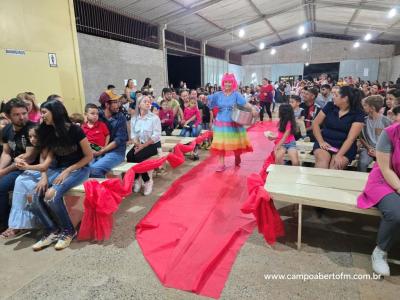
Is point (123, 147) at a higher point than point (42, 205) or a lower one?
higher

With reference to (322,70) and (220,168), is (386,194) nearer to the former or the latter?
(220,168)

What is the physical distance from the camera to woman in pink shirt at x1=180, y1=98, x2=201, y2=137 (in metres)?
5.56

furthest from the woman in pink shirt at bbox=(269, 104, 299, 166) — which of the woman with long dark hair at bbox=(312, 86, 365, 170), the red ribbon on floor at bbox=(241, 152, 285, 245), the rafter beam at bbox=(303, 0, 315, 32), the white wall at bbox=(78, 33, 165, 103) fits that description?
the rafter beam at bbox=(303, 0, 315, 32)

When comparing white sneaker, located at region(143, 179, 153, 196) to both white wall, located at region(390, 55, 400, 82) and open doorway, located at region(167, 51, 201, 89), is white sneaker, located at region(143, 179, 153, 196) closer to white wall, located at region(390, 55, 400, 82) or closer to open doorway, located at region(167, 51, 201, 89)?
open doorway, located at region(167, 51, 201, 89)

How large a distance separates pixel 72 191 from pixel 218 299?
1529 millimetres

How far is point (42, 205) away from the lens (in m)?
2.44

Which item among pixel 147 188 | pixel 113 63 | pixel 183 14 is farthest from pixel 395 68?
pixel 147 188

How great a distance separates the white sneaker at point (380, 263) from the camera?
6.13ft

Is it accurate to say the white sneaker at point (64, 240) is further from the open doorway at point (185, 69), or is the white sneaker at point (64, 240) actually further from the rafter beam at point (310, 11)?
the rafter beam at point (310, 11)

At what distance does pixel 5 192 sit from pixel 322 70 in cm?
1821

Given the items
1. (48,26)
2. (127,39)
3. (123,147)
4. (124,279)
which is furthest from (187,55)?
(124,279)

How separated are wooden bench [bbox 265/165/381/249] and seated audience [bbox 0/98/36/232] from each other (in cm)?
223

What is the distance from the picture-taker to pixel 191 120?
18.3ft

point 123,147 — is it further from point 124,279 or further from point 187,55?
point 187,55
